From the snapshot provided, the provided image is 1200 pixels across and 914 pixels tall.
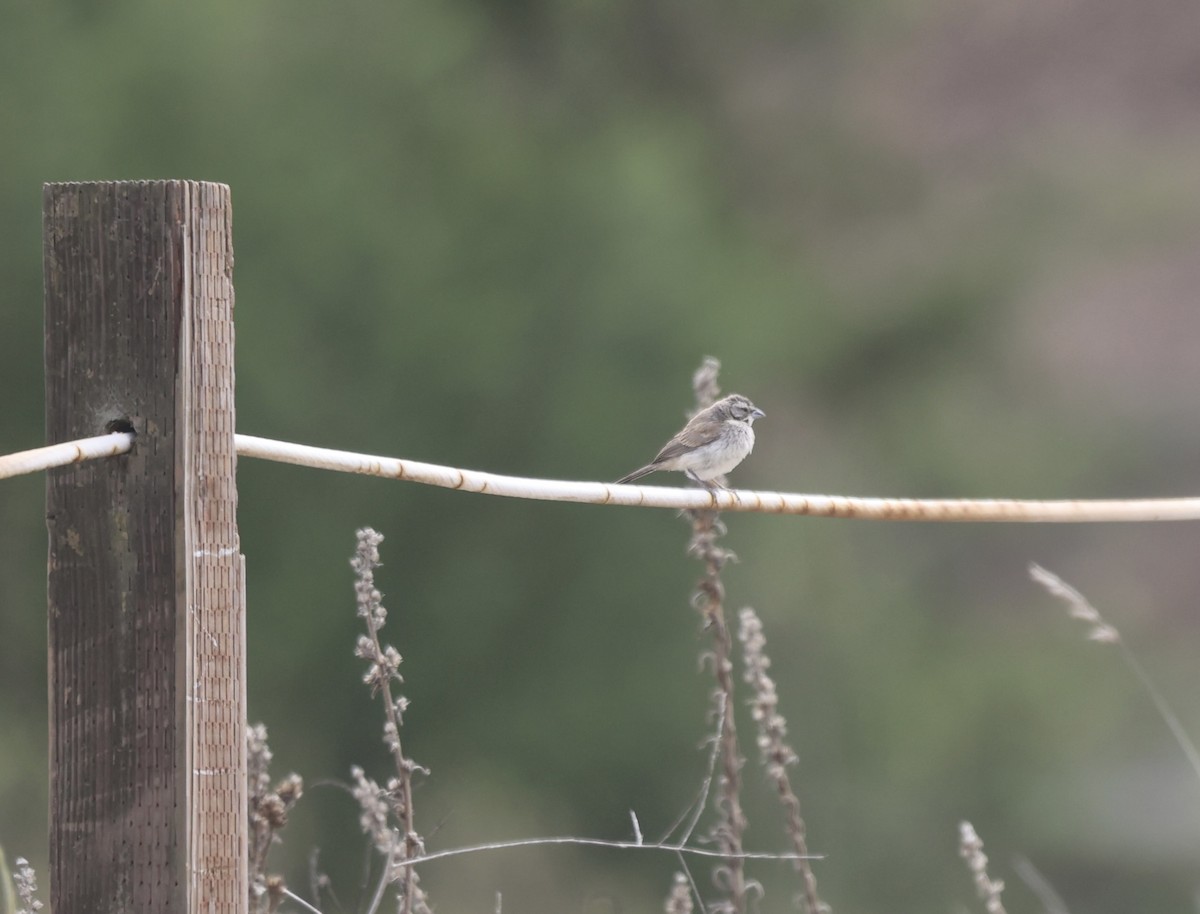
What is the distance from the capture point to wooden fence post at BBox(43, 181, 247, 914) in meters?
1.97

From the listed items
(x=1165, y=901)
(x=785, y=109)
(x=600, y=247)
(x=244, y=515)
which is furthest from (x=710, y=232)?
(x=1165, y=901)

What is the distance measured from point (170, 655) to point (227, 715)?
0.36ft

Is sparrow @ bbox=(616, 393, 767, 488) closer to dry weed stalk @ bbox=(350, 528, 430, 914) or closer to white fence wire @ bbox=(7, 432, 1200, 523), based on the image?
white fence wire @ bbox=(7, 432, 1200, 523)

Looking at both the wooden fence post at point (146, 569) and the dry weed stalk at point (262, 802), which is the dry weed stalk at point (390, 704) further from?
the wooden fence post at point (146, 569)

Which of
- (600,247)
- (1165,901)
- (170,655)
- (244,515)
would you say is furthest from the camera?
(1165,901)

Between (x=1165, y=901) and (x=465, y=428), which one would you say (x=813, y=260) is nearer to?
(x=465, y=428)

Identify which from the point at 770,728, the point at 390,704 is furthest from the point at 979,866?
the point at 390,704

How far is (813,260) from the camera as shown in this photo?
651 inches

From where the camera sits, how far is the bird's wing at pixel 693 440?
20.3ft

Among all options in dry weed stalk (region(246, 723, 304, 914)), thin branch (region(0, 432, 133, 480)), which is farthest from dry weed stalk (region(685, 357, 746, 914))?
thin branch (region(0, 432, 133, 480))

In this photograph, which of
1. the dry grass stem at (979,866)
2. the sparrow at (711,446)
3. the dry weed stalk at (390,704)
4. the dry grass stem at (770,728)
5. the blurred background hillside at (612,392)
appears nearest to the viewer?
the dry weed stalk at (390,704)

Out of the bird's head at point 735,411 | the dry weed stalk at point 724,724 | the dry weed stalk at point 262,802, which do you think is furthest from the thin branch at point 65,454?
the bird's head at point 735,411

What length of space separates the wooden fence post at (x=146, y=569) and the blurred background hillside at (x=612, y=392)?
30.3ft

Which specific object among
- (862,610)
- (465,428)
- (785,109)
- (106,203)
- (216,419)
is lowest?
(216,419)
